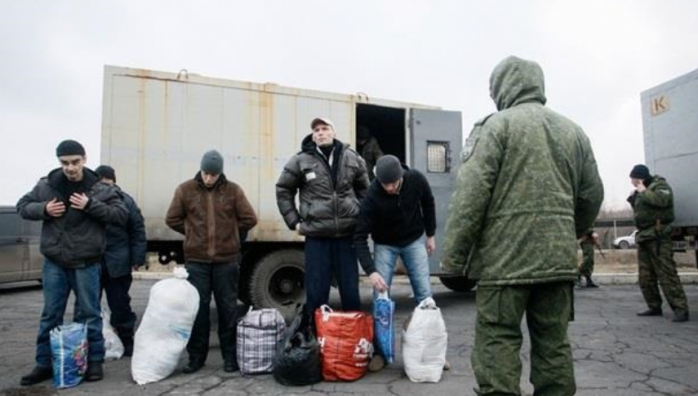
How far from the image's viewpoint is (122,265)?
4.43m

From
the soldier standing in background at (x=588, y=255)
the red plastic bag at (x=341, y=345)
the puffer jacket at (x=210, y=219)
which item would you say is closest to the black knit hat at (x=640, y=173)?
the soldier standing in background at (x=588, y=255)

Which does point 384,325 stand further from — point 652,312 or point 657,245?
point 652,312

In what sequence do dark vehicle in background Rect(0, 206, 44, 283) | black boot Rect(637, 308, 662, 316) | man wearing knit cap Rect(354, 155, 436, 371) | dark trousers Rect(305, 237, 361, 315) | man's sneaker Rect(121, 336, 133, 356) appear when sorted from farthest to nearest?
1. dark vehicle in background Rect(0, 206, 44, 283)
2. black boot Rect(637, 308, 662, 316)
3. man's sneaker Rect(121, 336, 133, 356)
4. dark trousers Rect(305, 237, 361, 315)
5. man wearing knit cap Rect(354, 155, 436, 371)

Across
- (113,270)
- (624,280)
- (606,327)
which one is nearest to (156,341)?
(113,270)

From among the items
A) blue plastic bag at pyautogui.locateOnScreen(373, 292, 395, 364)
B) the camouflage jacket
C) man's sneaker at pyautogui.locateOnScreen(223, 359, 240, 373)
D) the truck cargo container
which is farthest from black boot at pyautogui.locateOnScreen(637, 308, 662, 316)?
man's sneaker at pyautogui.locateOnScreen(223, 359, 240, 373)

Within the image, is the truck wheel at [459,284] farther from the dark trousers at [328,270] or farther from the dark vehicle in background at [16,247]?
the dark vehicle in background at [16,247]

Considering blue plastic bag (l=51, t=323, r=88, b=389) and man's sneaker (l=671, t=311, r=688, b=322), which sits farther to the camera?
man's sneaker (l=671, t=311, r=688, b=322)

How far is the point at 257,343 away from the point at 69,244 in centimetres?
159

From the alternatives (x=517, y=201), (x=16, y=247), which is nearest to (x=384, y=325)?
(x=517, y=201)

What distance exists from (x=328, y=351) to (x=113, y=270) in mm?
2247

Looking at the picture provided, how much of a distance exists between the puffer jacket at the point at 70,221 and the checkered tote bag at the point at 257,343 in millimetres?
1280

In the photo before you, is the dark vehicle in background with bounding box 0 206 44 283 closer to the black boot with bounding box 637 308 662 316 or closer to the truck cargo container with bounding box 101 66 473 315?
the truck cargo container with bounding box 101 66 473 315

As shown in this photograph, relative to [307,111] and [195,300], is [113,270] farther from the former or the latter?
[307,111]

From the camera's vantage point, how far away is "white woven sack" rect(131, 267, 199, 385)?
137 inches
